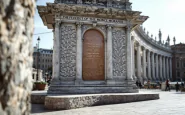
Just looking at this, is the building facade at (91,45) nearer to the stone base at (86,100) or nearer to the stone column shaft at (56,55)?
the stone column shaft at (56,55)

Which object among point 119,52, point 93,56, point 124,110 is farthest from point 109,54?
point 124,110

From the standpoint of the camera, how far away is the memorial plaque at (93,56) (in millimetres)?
17984

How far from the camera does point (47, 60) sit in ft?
442

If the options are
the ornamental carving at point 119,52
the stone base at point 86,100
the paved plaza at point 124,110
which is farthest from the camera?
the ornamental carving at point 119,52

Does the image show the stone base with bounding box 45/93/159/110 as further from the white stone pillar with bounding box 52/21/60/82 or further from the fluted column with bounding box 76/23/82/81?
the white stone pillar with bounding box 52/21/60/82

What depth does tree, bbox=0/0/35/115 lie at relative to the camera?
1842mm

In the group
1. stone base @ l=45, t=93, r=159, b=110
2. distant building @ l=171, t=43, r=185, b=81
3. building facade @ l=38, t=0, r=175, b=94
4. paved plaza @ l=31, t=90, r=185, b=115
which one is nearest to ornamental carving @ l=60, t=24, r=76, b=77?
building facade @ l=38, t=0, r=175, b=94

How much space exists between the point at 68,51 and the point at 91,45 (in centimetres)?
217

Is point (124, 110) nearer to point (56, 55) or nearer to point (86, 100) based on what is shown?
point (86, 100)

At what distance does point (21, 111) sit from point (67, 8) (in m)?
16.4

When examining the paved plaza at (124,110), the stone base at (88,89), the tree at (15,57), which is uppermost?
the tree at (15,57)

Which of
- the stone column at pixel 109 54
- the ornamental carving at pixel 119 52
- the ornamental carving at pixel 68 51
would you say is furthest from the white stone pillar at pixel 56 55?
the ornamental carving at pixel 119 52

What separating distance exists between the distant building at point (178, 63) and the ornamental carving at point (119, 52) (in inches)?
3125

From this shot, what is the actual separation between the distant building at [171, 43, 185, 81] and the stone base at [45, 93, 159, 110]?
82436 mm
